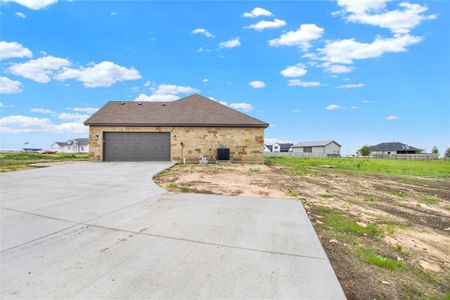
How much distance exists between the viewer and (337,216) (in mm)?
5168

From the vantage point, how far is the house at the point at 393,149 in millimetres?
71062

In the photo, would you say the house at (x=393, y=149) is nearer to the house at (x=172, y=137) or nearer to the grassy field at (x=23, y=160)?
the house at (x=172, y=137)

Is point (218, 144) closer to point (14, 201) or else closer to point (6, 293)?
point (14, 201)

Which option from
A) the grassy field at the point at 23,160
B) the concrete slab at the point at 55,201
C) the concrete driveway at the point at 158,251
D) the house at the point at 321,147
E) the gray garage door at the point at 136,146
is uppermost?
the house at the point at 321,147

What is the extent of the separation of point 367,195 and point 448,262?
467 cm

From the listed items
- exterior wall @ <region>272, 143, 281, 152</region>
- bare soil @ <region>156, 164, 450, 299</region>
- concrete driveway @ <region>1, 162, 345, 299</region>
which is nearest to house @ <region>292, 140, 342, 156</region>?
exterior wall @ <region>272, 143, 281, 152</region>

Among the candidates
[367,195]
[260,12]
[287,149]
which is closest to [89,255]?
[367,195]

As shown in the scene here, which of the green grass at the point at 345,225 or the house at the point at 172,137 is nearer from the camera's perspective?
the green grass at the point at 345,225

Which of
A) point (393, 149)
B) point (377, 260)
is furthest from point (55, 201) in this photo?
point (393, 149)

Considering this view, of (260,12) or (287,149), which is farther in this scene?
(287,149)

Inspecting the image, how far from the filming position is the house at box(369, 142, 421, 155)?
71062mm

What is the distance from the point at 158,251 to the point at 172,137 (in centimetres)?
1486

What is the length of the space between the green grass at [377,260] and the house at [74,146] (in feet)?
260

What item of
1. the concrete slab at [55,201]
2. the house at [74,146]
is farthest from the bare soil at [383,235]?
the house at [74,146]
